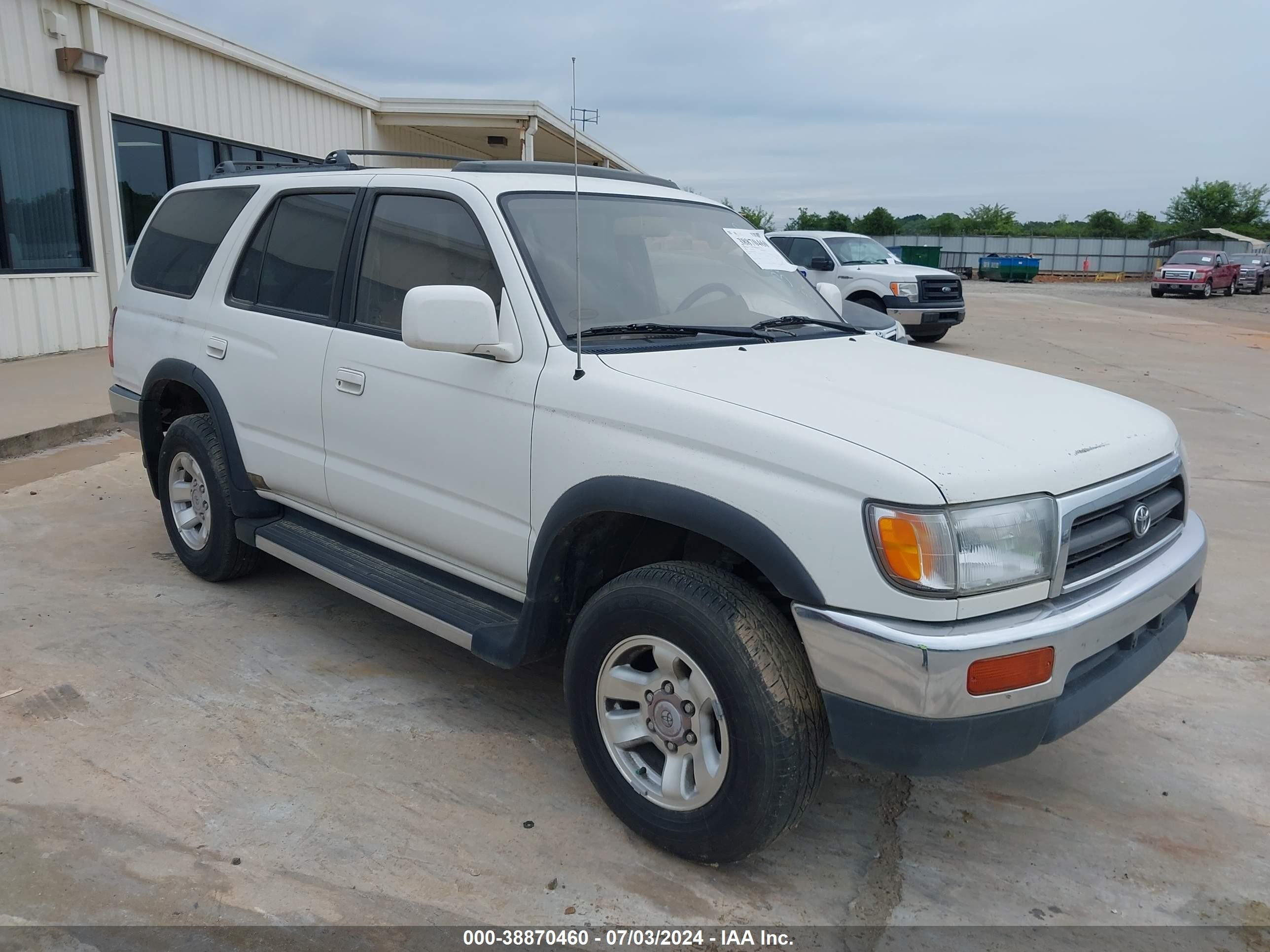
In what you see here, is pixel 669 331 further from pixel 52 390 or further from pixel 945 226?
pixel 945 226

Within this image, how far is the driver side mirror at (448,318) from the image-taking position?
2.91 meters

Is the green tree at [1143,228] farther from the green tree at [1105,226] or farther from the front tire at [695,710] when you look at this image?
the front tire at [695,710]

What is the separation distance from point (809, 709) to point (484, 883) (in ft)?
3.31

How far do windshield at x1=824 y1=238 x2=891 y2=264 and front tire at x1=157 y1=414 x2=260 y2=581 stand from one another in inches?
507

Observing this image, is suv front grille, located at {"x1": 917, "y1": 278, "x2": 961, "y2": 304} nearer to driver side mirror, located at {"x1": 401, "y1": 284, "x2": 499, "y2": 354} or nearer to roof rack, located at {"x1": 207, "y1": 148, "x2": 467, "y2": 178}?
roof rack, located at {"x1": 207, "y1": 148, "x2": 467, "y2": 178}

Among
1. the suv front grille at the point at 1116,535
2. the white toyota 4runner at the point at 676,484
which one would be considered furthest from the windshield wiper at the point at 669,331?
the suv front grille at the point at 1116,535

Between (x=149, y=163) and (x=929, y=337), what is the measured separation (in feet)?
38.4

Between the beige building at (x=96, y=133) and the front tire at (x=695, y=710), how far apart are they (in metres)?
9.62

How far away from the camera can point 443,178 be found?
356 cm

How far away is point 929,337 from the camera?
1636 centimetres

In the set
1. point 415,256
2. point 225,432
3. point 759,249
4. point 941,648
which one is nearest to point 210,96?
point 225,432

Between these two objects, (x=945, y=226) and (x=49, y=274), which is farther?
(x=945, y=226)

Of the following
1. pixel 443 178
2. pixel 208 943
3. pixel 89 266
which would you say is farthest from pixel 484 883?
pixel 89 266

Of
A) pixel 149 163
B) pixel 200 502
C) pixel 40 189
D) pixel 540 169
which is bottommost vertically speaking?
pixel 200 502
